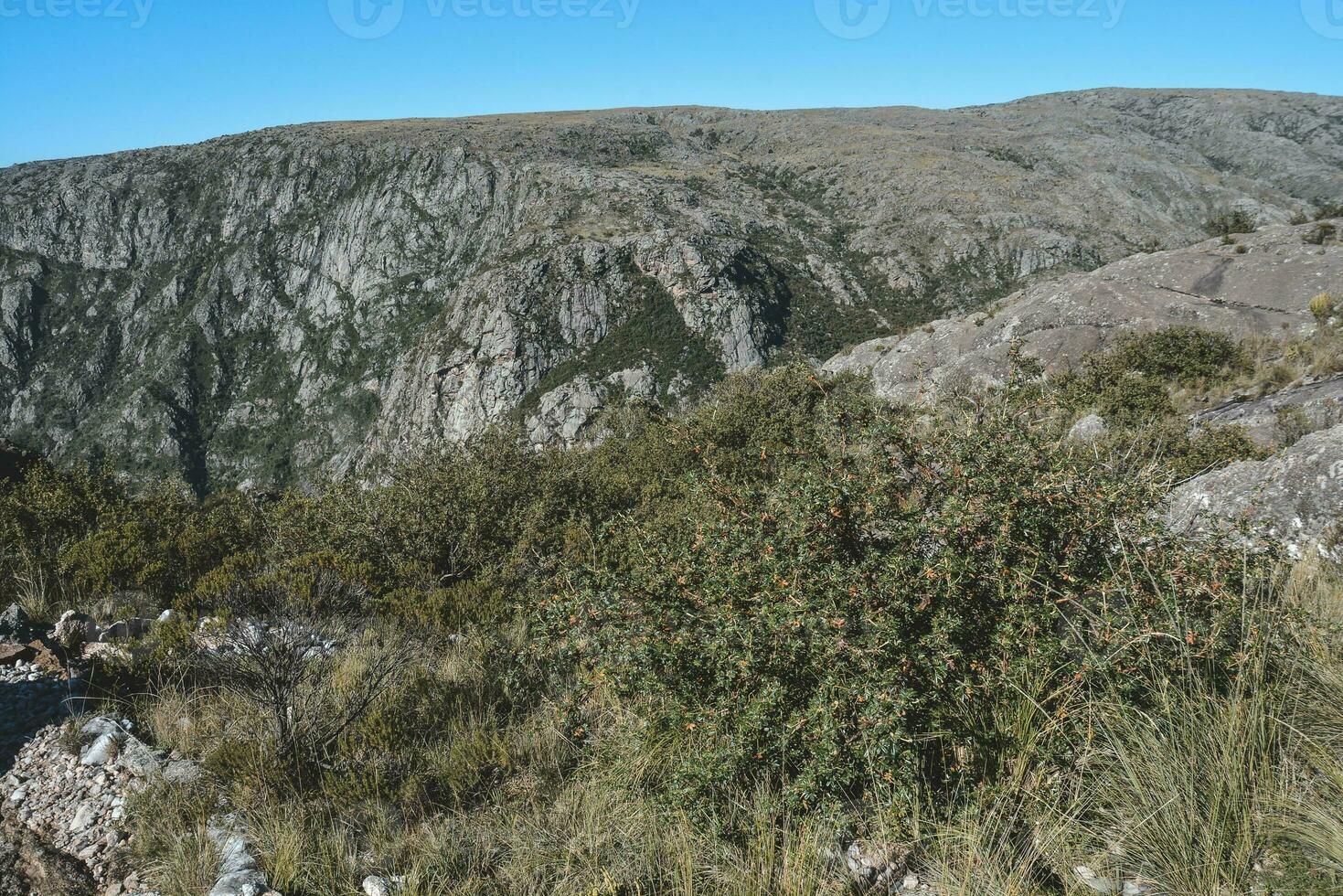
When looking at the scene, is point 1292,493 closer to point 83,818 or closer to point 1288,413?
point 1288,413

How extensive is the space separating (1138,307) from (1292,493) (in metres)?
12.8

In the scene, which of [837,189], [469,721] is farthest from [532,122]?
[469,721]

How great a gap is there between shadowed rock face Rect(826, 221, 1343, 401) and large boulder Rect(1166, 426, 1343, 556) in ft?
25.3

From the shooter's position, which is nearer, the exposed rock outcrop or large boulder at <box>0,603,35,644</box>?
large boulder at <box>0,603,35,644</box>

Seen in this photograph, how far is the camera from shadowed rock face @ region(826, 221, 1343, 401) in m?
16.2

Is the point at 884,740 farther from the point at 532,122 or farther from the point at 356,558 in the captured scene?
the point at 532,122

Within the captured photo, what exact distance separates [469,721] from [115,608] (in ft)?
14.9

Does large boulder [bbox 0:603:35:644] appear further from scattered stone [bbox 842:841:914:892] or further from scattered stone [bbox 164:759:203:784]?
scattered stone [bbox 842:841:914:892]

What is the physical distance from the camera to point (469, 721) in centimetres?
451

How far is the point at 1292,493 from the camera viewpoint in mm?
6738

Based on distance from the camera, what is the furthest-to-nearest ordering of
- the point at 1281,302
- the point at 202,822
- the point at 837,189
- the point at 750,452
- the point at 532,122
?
the point at 532,122
the point at 837,189
the point at 1281,302
the point at 750,452
the point at 202,822

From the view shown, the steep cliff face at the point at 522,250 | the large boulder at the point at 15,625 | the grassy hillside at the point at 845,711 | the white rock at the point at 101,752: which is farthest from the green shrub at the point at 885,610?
the steep cliff face at the point at 522,250

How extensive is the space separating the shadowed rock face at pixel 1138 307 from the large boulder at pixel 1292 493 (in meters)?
7.72

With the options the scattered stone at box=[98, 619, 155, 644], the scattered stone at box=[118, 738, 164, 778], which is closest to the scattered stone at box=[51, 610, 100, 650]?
the scattered stone at box=[98, 619, 155, 644]
